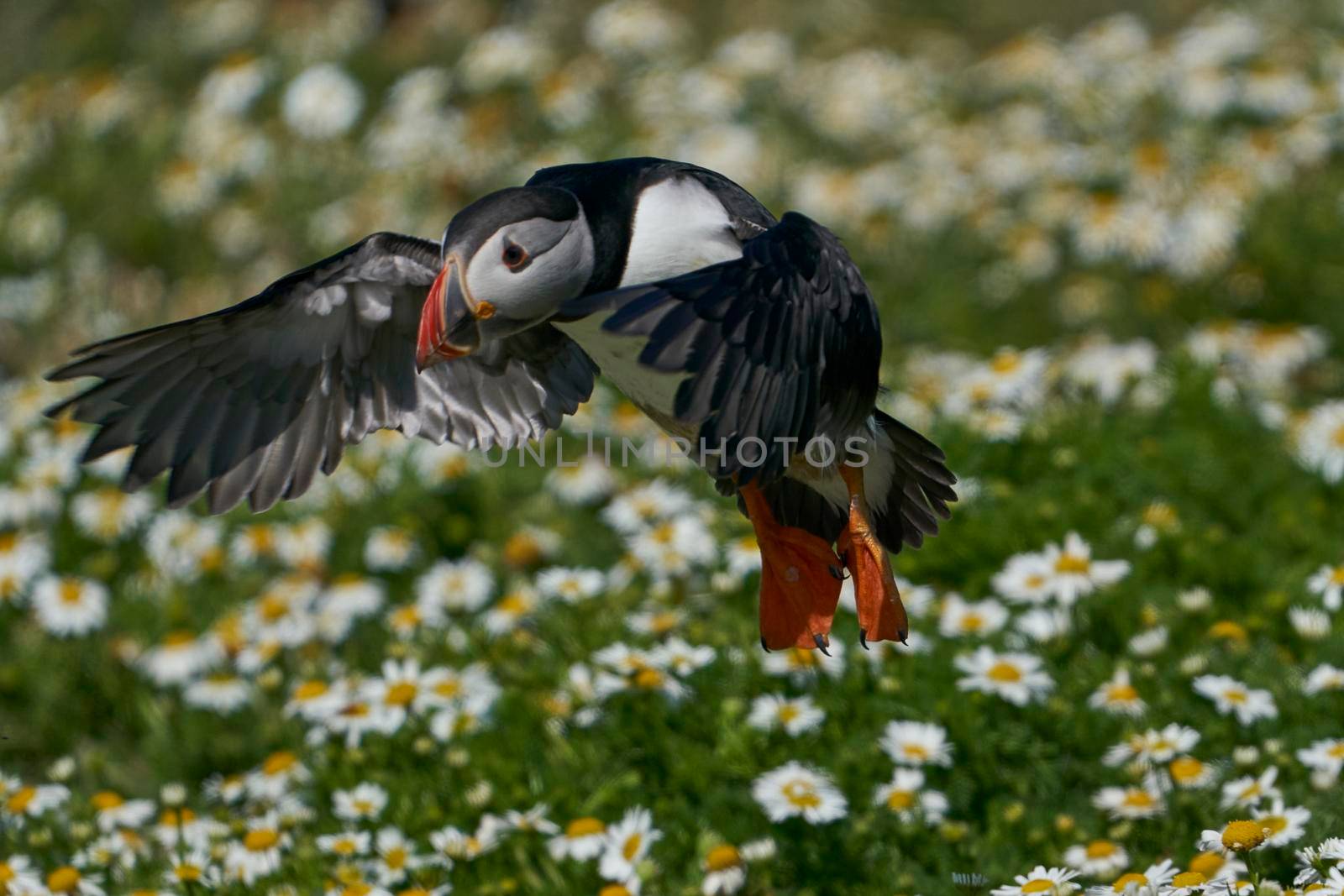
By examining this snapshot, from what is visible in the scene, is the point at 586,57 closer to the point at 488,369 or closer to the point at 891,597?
the point at 488,369

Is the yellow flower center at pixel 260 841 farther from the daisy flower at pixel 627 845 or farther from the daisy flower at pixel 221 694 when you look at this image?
the daisy flower at pixel 221 694

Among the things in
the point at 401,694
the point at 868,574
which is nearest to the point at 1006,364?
the point at 868,574

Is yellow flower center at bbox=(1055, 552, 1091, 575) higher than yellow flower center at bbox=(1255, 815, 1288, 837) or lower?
higher

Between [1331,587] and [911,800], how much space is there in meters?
1.38

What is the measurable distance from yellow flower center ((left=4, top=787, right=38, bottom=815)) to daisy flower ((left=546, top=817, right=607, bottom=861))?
1.35 metres

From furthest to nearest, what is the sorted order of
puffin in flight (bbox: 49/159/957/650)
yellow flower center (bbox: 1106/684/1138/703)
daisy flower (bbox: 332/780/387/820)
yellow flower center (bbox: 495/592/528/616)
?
yellow flower center (bbox: 495/592/528/616), daisy flower (bbox: 332/780/387/820), yellow flower center (bbox: 1106/684/1138/703), puffin in flight (bbox: 49/159/957/650)

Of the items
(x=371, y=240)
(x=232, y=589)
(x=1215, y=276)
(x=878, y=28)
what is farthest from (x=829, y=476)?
(x=878, y=28)

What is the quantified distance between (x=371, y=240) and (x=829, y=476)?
3.81 feet

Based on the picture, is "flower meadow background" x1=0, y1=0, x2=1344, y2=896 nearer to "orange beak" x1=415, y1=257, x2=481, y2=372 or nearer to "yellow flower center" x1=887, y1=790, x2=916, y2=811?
"yellow flower center" x1=887, y1=790, x2=916, y2=811

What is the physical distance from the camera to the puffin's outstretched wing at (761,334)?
2654 millimetres

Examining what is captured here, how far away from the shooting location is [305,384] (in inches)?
149

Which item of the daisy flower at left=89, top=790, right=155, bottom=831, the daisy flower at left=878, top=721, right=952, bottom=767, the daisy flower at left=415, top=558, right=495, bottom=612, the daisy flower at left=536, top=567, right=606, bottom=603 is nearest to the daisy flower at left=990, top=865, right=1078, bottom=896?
the daisy flower at left=878, top=721, right=952, bottom=767

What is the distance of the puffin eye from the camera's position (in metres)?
2.98

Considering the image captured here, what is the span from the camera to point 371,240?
142 inches
